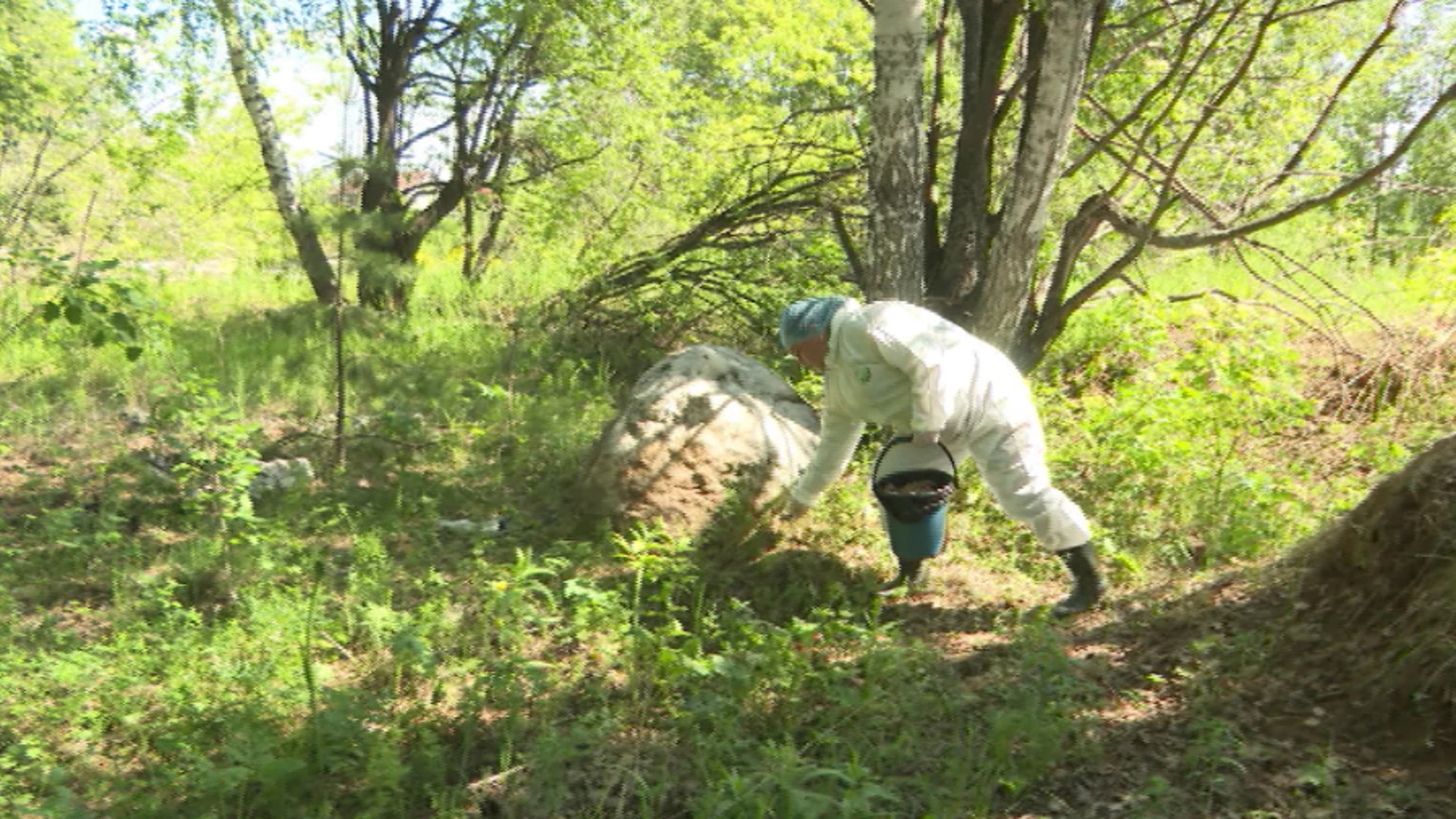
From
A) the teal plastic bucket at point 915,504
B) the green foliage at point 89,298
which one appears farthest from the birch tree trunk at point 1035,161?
the green foliage at point 89,298

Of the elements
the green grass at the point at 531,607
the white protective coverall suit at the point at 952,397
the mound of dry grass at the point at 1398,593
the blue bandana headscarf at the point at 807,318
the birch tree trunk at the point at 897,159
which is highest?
the birch tree trunk at the point at 897,159

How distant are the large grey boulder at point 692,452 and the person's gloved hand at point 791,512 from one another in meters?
0.10

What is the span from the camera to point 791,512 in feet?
15.6

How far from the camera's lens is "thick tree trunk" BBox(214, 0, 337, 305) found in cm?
809

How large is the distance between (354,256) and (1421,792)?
537 cm

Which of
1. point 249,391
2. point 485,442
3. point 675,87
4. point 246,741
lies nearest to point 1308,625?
point 246,741

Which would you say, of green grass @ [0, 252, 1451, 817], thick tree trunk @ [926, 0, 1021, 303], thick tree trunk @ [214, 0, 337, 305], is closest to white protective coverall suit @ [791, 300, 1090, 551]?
green grass @ [0, 252, 1451, 817]

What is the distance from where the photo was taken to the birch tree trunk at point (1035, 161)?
4410 mm

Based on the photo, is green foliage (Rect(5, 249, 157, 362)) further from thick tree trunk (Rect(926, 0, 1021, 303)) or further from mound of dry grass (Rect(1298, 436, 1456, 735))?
mound of dry grass (Rect(1298, 436, 1456, 735))

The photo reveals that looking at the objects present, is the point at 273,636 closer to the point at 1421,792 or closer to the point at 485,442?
the point at 485,442

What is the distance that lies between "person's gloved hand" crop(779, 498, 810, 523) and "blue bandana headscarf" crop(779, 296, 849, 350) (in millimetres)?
931

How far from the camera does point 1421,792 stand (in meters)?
2.65

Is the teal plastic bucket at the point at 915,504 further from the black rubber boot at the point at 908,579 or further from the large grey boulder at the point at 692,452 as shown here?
the large grey boulder at the point at 692,452

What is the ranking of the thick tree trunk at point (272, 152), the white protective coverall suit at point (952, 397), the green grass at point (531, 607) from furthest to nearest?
the thick tree trunk at point (272, 152) → the white protective coverall suit at point (952, 397) → the green grass at point (531, 607)
